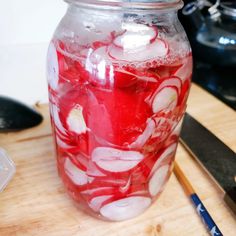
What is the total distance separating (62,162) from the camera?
1.12 ft

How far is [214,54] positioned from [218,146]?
0.28 meters

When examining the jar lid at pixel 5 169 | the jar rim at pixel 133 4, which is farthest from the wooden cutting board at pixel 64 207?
the jar rim at pixel 133 4

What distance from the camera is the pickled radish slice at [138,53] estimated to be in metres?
0.27

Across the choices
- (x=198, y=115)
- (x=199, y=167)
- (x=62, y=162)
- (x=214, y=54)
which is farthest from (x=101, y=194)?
(x=214, y=54)

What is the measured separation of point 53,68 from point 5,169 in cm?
18

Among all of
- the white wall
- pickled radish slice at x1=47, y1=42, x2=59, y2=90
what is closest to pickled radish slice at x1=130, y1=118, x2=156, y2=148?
pickled radish slice at x1=47, y1=42, x2=59, y2=90

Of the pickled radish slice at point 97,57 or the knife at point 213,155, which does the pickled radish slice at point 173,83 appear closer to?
the pickled radish slice at point 97,57

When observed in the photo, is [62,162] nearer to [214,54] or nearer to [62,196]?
[62,196]

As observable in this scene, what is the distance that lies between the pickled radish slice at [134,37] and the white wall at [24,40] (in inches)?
11.2

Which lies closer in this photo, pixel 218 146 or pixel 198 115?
pixel 218 146

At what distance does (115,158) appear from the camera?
0.29 m

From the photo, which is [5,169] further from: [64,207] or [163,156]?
[163,156]

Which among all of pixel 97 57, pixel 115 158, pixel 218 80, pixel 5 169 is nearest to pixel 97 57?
pixel 97 57

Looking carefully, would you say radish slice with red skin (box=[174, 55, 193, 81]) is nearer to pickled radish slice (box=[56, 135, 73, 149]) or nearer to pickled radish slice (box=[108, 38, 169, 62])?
pickled radish slice (box=[108, 38, 169, 62])
